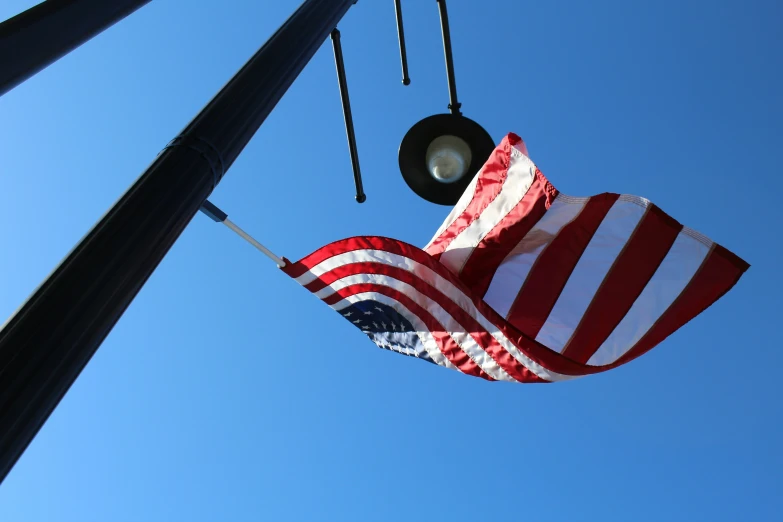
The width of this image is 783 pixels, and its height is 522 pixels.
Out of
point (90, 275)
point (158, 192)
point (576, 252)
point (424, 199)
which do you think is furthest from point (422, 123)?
point (90, 275)

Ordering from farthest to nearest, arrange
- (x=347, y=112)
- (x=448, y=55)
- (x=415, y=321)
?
1. (x=448, y=55)
2. (x=415, y=321)
3. (x=347, y=112)

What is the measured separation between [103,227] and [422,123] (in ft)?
16.3

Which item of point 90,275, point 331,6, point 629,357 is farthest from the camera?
point 629,357

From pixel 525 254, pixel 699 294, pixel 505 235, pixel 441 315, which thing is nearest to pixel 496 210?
pixel 505 235

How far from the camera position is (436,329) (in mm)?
6727

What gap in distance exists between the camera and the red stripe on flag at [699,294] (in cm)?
608

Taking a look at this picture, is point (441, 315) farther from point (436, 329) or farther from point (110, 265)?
point (110, 265)

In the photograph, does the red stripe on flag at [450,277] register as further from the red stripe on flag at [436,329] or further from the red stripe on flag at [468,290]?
the red stripe on flag at [436,329]

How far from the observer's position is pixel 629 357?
6.20 m

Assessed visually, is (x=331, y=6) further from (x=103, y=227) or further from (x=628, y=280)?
(x=628, y=280)

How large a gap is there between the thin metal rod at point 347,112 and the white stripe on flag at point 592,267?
2080mm

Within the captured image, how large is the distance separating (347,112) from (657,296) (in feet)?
10.2

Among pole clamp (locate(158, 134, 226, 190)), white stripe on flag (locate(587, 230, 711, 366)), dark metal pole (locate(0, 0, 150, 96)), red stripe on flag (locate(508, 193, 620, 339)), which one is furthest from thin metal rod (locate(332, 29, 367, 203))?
pole clamp (locate(158, 134, 226, 190))

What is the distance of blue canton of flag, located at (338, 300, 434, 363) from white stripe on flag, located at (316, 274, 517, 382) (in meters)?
0.23
